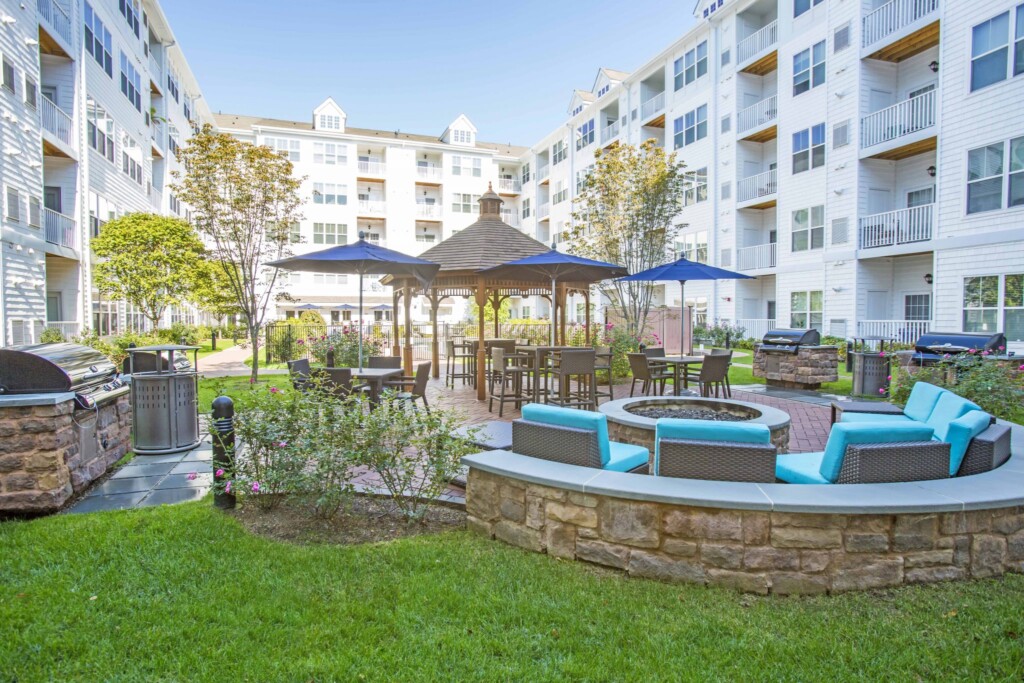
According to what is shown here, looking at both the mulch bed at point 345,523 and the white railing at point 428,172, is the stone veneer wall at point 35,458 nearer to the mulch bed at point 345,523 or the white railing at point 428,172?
the mulch bed at point 345,523

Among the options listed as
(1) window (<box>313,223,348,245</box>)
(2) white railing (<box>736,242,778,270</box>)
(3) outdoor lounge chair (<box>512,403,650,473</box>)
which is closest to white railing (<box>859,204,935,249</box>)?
(2) white railing (<box>736,242,778,270</box>)

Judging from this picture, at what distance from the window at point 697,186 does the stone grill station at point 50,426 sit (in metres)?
24.7

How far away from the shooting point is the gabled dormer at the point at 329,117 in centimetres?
3797

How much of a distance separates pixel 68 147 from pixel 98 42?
4680mm

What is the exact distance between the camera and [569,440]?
3967mm

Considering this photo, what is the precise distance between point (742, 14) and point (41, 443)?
1112 inches

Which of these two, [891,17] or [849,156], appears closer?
[891,17]

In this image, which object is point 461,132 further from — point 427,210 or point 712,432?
point 712,432

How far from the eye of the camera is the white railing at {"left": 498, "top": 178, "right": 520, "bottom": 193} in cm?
4456

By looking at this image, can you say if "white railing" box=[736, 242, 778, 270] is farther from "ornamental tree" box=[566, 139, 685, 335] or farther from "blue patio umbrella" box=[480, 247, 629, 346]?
"blue patio umbrella" box=[480, 247, 629, 346]

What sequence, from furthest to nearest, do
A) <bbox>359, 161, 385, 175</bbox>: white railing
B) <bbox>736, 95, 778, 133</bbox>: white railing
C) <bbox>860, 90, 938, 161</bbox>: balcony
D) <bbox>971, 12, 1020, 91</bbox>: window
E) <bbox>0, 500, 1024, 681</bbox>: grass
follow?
<bbox>359, 161, 385, 175</bbox>: white railing, <bbox>736, 95, 778, 133</bbox>: white railing, <bbox>860, 90, 938, 161</bbox>: balcony, <bbox>971, 12, 1020, 91</bbox>: window, <bbox>0, 500, 1024, 681</bbox>: grass

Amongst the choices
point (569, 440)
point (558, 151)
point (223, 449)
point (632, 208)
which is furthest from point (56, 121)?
point (558, 151)

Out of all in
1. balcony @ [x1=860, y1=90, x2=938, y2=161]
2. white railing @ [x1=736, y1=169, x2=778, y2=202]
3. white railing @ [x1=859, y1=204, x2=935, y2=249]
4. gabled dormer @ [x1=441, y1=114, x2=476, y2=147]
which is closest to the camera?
balcony @ [x1=860, y1=90, x2=938, y2=161]

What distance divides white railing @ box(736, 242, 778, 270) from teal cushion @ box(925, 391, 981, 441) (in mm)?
20207
